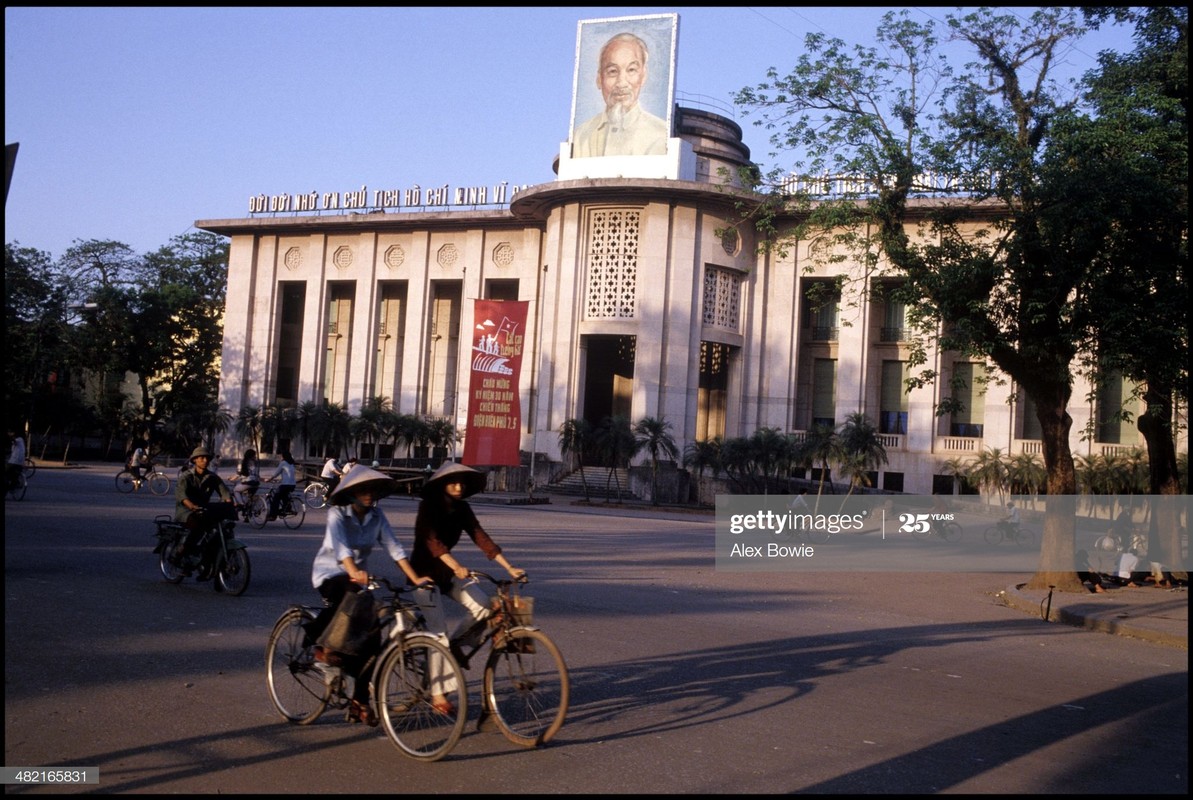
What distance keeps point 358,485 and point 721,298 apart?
152ft

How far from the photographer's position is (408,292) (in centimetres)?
5912

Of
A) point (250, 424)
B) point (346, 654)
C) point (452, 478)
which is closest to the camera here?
point (346, 654)

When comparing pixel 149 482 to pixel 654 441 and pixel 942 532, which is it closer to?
pixel 654 441

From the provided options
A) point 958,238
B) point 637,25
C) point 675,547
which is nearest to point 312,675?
point 958,238

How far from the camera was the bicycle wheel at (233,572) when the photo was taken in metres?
11.8

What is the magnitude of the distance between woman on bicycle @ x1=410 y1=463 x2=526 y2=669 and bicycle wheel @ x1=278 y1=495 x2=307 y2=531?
1517 cm

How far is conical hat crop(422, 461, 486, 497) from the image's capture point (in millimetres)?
6840

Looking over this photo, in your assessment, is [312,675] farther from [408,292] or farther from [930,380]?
[408,292]

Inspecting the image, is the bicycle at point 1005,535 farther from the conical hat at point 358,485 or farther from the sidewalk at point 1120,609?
the conical hat at point 358,485

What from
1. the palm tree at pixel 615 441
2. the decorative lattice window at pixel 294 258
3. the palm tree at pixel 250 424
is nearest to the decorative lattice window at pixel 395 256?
the decorative lattice window at pixel 294 258

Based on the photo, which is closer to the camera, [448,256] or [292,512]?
[292,512]

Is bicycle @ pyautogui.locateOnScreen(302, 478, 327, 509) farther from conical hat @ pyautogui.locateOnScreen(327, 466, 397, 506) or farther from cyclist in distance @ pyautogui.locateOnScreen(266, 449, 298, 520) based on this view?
conical hat @ pyautogui.locateOnScreen(327, 466, 397, 506)

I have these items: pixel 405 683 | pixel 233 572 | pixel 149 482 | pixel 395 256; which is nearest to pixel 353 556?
pixel 405 683

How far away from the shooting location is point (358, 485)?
21.3 ft
